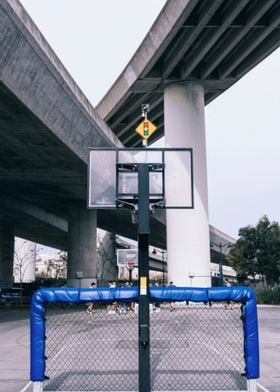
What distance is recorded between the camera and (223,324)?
2047 cm

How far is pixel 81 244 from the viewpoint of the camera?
4597 cm

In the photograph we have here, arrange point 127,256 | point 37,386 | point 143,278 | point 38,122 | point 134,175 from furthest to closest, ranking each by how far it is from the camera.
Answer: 1. point 127,256
2. point 38,122
3. point 134,175
4. point 143,278
5. point 37,386

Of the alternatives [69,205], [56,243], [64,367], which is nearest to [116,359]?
[64,367]

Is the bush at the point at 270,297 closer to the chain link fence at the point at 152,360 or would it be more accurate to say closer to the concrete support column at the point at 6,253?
the chain link fence at the point at 152,360

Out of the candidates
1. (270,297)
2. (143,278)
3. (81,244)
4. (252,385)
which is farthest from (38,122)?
(270,297)

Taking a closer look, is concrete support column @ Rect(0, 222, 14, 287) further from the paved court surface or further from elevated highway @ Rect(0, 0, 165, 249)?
the paved court surface

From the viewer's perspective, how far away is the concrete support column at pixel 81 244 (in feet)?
148

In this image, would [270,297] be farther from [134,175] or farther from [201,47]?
[134,175]

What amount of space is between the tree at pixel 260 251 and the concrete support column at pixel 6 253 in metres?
28.4

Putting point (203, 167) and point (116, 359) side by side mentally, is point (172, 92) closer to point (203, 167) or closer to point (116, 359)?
point (203, 167)

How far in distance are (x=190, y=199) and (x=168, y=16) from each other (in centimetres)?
2628

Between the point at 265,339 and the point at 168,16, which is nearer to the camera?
the point at 265,339

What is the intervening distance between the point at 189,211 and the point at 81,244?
13337 mm

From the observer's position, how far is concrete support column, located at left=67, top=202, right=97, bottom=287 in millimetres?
45250
